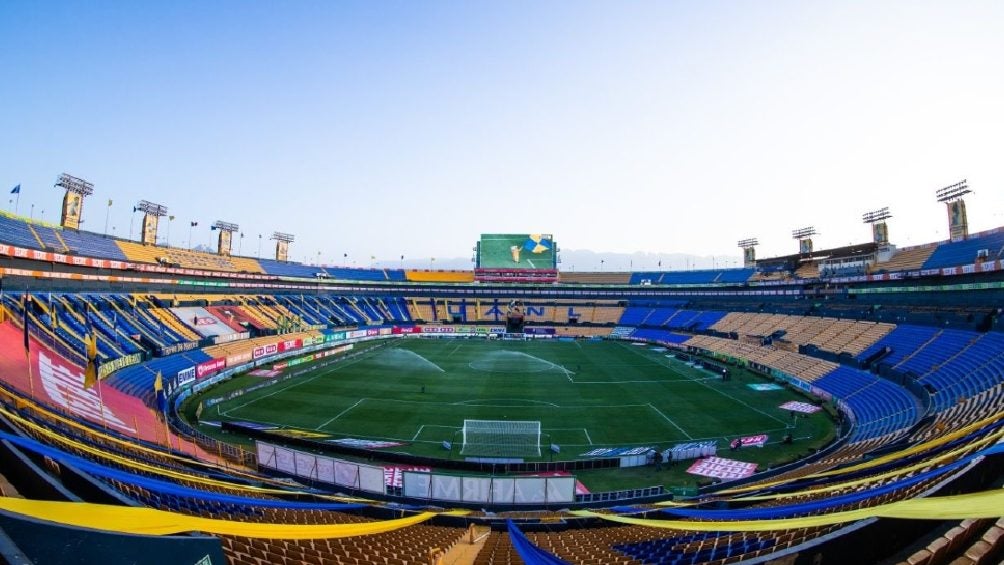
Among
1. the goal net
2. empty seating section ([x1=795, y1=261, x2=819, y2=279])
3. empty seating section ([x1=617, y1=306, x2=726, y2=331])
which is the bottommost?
the goal net

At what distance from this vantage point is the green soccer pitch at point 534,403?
100 ft

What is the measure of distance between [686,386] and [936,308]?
22608mm

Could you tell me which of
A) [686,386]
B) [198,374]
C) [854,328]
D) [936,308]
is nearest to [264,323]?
[198,374]

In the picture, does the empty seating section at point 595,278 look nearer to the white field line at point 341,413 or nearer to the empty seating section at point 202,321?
the empty seating section at point 202,321

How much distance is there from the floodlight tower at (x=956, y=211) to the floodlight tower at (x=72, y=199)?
94.5m

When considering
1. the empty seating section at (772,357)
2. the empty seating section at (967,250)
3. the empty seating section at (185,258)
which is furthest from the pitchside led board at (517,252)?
the empty seating section at (967,250)

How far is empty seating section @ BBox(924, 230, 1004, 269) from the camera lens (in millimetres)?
40219

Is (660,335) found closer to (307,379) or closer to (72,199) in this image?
(307,379)

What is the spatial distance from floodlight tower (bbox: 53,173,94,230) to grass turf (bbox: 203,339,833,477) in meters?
28.6

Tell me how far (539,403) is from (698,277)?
61.7 meters

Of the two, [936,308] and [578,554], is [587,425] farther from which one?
[936,308]

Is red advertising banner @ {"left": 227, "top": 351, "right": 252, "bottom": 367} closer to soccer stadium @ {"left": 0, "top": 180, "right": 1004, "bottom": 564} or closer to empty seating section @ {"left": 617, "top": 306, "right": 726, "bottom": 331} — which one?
soccer stadium @ {"left": 0, "top": 180, "right": 1004, "bottom": 564}

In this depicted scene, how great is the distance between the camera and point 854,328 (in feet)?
155

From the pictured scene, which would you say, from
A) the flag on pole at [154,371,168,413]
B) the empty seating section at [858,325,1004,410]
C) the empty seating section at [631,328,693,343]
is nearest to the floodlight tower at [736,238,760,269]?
the empty seating section at [631,328,693,343]
